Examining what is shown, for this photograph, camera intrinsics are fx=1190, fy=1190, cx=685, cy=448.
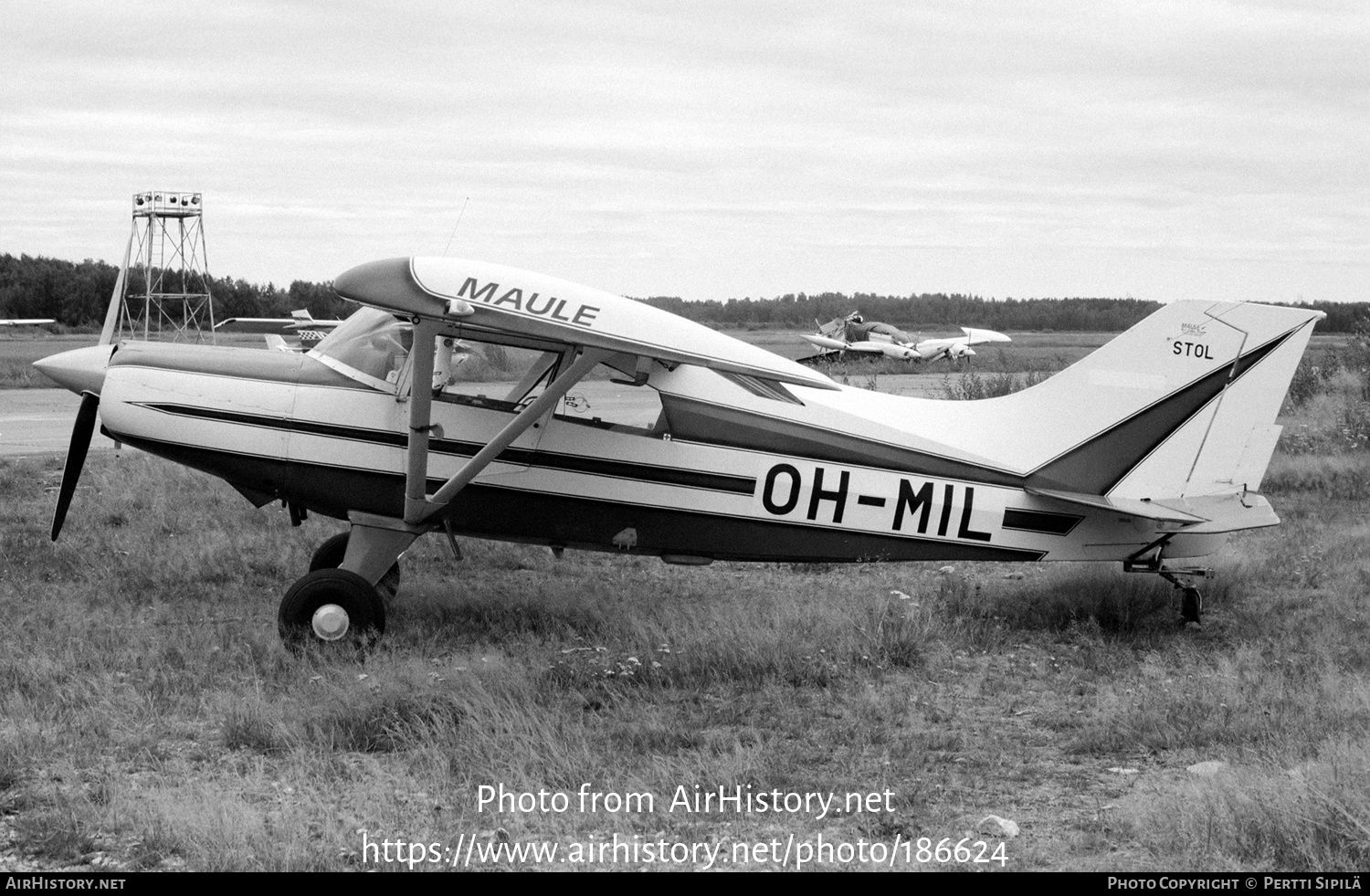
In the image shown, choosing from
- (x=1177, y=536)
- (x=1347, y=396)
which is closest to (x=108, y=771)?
(x=1177, y=536)

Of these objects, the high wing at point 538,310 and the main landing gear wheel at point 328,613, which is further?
the main landing gear wheel at point 328,613

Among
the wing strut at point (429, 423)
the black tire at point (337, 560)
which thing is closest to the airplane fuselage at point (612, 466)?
the wing strut at point (429, 423)

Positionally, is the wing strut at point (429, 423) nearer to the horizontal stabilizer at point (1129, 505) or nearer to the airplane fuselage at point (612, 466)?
the airplane fuselage at point (612, 466)

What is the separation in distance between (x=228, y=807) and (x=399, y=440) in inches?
129

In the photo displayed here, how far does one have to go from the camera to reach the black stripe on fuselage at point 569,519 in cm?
777

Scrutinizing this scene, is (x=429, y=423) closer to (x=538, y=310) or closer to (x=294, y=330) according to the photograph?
(x=538, y=310)

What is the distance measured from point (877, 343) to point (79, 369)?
39.9 meters

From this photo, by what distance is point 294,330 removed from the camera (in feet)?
142

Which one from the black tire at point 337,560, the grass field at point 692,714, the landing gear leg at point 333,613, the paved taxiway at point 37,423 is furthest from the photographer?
the paved taxiway at point 37,423

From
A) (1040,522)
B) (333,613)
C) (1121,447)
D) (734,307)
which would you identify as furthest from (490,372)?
(734,307)

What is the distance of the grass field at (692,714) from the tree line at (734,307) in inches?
1544

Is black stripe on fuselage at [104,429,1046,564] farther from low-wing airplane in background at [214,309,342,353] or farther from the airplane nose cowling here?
low-wing airplane in background at [214,309,342,353]

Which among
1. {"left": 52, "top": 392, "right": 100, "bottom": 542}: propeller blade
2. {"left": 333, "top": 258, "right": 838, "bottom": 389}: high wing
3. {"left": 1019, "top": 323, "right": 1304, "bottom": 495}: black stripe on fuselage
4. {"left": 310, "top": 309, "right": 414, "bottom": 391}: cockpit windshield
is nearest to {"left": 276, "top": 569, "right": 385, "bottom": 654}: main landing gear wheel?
{"left": 310, "top": 309, "right": 414, "bottom": 391}: cockpit windshield

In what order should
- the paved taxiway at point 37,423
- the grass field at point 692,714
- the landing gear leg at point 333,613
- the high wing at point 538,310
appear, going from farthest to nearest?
the paved taxiway at point 37,423 < the landing gear leg at point 333,613 < the high wing at point 538,310 < the grass field at point 692,714
